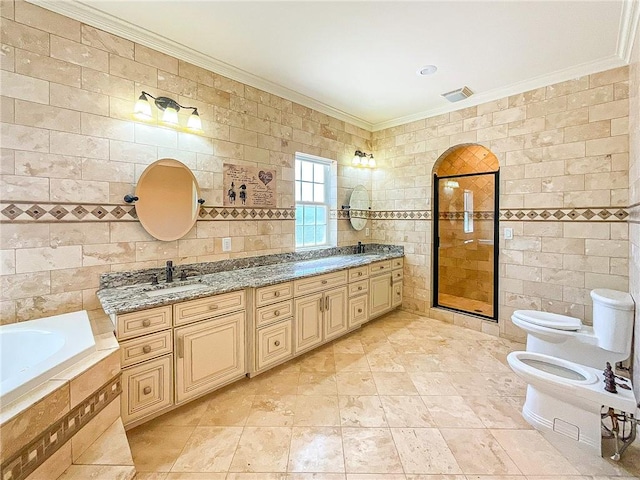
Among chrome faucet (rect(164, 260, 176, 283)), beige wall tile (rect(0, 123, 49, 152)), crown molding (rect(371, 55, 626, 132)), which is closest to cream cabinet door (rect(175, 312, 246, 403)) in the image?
→ chrome faucet (rect(164, 260, 176, 283))

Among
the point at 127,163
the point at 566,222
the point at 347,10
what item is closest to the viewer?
the point at 347,10

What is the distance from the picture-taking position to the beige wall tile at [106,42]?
1.97 metres

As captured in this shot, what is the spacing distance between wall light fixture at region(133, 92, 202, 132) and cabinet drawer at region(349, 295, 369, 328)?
2.36 metres

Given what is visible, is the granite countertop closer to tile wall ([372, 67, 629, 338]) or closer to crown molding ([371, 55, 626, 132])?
tile wall ([372, 67, 629, 338])

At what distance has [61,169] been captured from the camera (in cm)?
189

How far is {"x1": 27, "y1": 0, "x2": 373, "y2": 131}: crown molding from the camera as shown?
1.88 m

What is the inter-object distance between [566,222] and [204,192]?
3.56 m

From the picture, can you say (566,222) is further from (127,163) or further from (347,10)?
(127,163)

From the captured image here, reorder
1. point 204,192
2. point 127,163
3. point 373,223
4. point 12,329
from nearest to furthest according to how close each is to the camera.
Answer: point 12,329 < point 127,163 < point 204,192 < point 373,223

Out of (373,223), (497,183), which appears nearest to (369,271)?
(373,223)

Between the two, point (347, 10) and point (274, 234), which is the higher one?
point (347, 10)

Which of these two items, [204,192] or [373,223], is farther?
[373,223]

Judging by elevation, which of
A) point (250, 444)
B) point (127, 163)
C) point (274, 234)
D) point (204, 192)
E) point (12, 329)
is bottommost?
point (250, 444)

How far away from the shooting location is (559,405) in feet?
5.85
